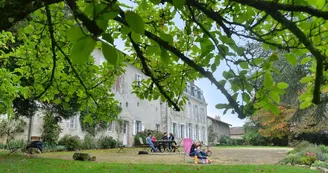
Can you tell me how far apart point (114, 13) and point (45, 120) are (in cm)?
1985

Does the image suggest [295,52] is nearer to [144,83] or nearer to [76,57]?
[76,57]

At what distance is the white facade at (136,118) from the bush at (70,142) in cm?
67

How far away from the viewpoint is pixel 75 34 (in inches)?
40.8

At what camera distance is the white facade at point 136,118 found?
21.9m

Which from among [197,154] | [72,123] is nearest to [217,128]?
[72,123]

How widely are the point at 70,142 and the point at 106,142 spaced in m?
3.56

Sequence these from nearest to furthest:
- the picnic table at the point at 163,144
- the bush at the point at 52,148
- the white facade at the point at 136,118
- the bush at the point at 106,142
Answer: the bush at the point at 52,148 < the picnic table at the point at 163,144 < the white facade at the point at 136,118 < the bush at the point at 106,142

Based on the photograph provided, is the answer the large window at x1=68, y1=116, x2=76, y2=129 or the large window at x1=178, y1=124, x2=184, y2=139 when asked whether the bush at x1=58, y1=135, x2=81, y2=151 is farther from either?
the large window at x1=178, y1=124, x2=184, y2=139

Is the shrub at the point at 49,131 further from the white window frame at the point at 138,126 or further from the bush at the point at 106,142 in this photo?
the white window frame at the point at 138,126

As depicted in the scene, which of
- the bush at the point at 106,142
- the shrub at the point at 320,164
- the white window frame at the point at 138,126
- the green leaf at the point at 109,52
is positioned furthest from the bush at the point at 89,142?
the green leaf at the point at 109,52

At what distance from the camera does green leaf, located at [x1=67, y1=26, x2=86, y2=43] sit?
1032 millimetres

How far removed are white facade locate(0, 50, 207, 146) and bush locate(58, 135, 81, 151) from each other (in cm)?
67

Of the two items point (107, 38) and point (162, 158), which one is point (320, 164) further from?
point (107, 38)

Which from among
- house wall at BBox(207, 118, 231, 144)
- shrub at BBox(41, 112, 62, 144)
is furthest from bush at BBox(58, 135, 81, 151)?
house wall at BBox(207, 118, 231, 144)
